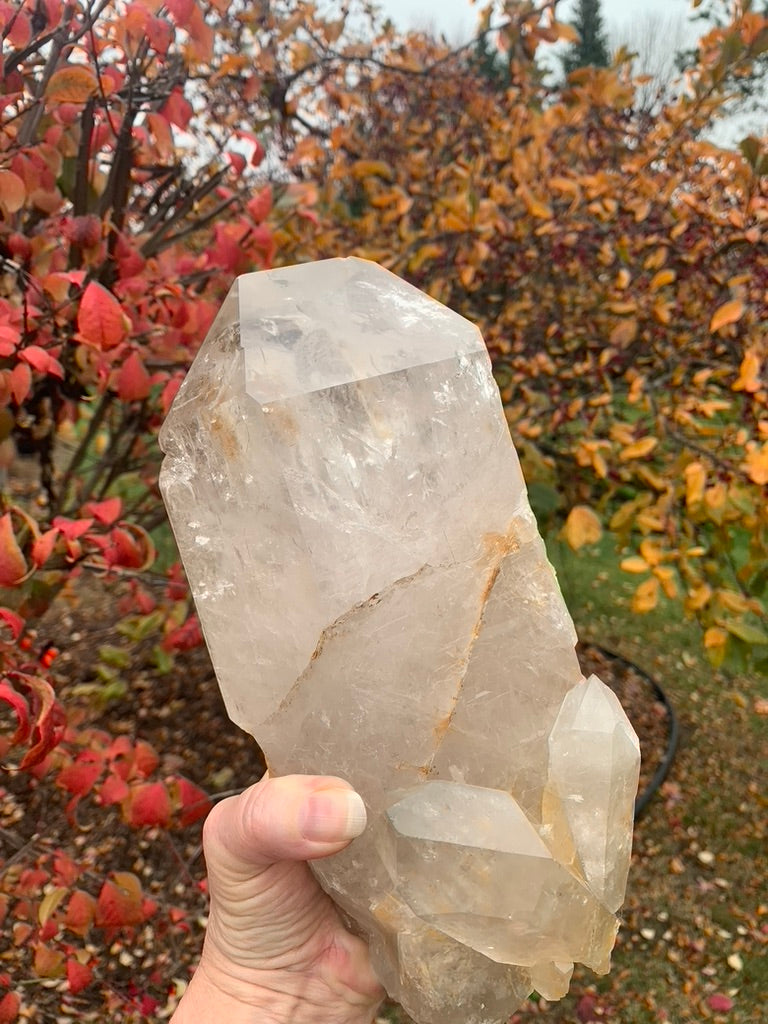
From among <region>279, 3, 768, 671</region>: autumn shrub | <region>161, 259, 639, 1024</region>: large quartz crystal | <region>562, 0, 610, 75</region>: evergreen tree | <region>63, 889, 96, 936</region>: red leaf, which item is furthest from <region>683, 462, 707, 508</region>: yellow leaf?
<region>562, 0, 610, 75</region>: evergreen tree

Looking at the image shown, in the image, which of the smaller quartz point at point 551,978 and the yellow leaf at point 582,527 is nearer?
the smaller quartz point at point 551,978

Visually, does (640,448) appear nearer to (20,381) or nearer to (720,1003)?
(20,381)

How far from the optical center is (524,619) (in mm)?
1243

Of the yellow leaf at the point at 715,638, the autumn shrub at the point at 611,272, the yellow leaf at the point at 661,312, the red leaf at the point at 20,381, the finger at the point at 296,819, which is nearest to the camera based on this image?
the finger at the point at 296,819

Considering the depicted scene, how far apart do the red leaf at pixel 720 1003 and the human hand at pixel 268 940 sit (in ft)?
5.37

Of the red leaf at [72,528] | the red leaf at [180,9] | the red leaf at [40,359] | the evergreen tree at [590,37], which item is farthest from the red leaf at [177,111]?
the evergreen tree at [590,37]

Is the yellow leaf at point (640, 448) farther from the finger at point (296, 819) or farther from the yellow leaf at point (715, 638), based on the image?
the finger at point (296, 819)

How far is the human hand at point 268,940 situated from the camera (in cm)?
115

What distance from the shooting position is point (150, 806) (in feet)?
5.99

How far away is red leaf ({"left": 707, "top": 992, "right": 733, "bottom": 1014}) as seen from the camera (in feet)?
8.25

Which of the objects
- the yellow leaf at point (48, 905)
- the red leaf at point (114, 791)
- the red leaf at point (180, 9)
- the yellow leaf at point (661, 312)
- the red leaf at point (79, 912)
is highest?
the red leaf at point (180, 9)

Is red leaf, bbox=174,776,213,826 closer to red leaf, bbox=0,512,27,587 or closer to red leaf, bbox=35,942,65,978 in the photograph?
red leaf, bbox=35,942,65,978

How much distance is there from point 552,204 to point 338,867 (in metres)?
3.10

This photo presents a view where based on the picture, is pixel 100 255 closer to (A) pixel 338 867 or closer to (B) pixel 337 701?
(B) pixel 337 701
